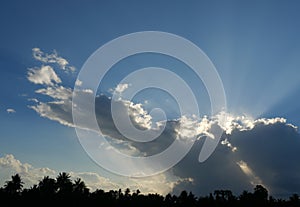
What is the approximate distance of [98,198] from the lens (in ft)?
363

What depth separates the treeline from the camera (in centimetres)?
9353

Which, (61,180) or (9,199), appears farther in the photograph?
(61,180)

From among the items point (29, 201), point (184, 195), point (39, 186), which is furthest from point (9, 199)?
point (184, 195)

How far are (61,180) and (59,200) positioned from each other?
969 centimetres

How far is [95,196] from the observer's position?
113 metres

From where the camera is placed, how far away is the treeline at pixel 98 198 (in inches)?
3682

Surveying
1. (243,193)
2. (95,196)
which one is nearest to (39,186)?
(95,196)

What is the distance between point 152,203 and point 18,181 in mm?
56616

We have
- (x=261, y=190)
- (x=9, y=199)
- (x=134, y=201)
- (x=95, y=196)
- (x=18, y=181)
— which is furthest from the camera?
(x=261, y=190)

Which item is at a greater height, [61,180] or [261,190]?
[261,190]

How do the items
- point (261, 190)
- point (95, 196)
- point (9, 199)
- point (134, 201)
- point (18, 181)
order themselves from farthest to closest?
point (261, 190) → point (134, 201) → point (95, 196) → point (18, 181) → point (9, 199)

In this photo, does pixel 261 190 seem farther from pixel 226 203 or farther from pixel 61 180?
pixel 61 180

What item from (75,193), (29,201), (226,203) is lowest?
(29,201)

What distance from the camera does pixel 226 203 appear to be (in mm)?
135750
